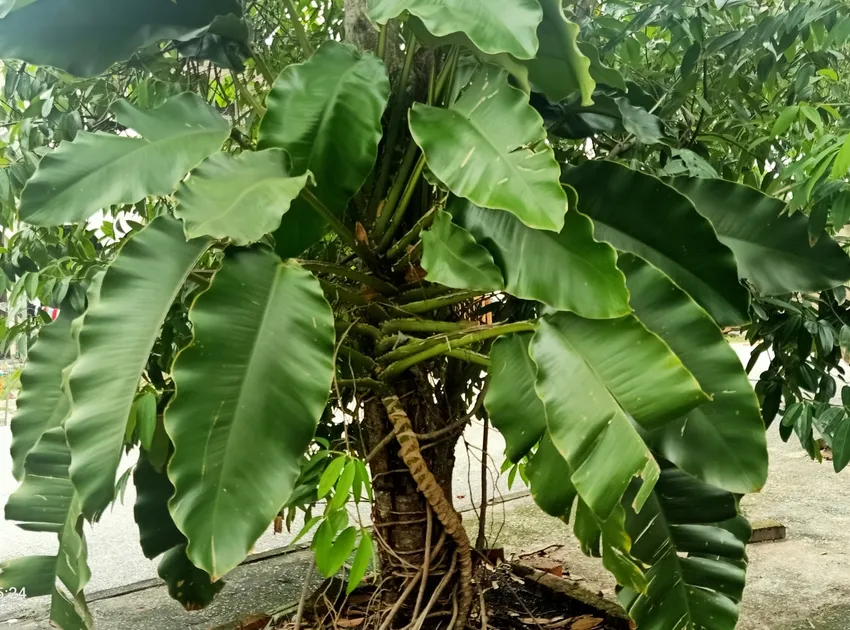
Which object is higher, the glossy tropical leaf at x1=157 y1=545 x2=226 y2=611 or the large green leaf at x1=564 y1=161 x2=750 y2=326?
the large green leaf at x1=564 y1=161 x2=750 y2=326

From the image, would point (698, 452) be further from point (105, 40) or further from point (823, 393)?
Answer: point (105, 40)

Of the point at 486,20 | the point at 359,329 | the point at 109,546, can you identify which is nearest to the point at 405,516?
the point at 359,329

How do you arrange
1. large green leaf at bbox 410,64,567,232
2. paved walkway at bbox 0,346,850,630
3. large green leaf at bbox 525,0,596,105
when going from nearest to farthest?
large green leaf at bbox 410,64,567,232 < large green leaf at bbox 525,0,596,105 < paved walkway at bbox 0,346,850,630

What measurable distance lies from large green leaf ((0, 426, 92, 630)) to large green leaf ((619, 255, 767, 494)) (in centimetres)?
68

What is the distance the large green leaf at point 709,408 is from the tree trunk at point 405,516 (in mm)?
505

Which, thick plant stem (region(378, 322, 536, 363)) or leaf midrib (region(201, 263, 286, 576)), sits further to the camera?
thick plant stem (region(378, 322, 536, 363))

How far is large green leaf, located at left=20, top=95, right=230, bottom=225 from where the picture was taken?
31.4 inches

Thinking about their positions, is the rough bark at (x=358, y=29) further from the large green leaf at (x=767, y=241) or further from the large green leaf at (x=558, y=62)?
the large green leaf at (x=767, y=241)

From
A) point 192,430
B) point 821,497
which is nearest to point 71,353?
point 192,430

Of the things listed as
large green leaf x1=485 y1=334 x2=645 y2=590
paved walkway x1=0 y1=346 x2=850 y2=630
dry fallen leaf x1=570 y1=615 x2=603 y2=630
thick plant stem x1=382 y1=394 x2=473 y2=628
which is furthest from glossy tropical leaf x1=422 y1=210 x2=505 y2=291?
dry fallen leaf x1=570 y1=615 x2=603 y2=630

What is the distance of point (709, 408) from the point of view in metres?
0.74

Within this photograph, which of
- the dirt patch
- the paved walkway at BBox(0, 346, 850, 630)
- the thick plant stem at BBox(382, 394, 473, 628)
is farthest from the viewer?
the paved walkway at BBox(0, 346, 850, 630)

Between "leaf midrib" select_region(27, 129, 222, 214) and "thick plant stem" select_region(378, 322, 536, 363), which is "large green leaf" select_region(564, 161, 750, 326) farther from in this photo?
"leaf midrib" select_region(27, 129, 222, 214)

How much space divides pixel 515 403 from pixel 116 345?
1.45 ft
